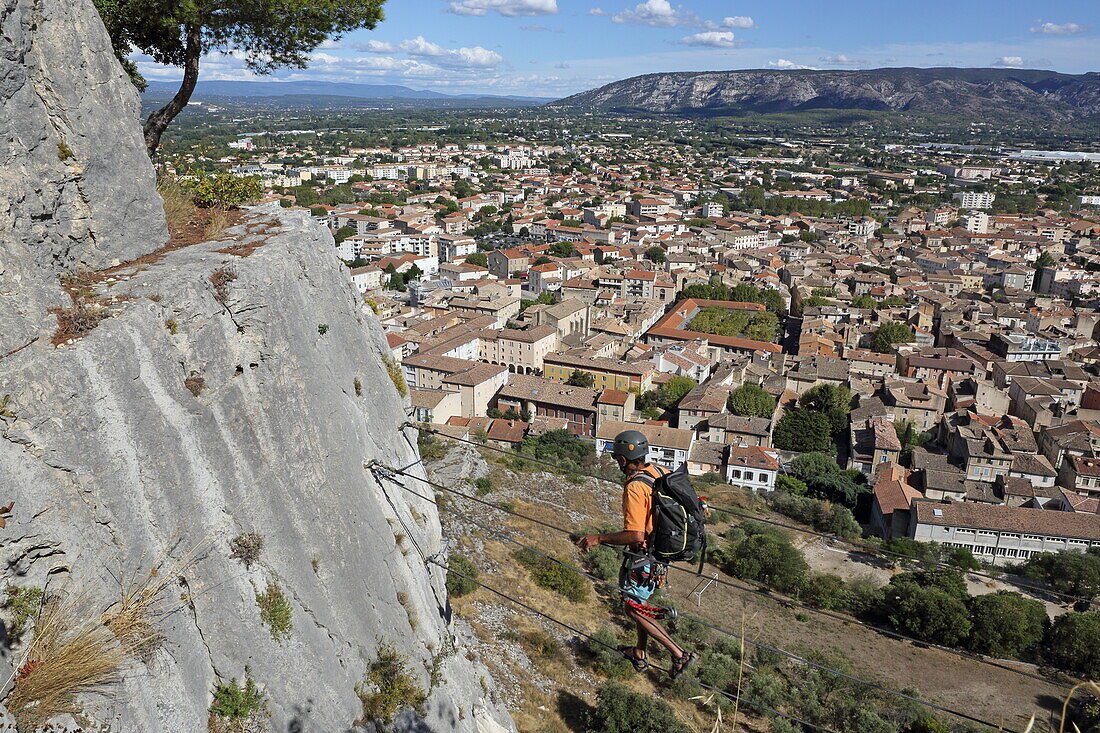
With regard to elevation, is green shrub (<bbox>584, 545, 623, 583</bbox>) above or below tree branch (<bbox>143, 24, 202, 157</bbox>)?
below

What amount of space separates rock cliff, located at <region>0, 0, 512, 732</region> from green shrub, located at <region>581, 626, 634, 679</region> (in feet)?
25.2

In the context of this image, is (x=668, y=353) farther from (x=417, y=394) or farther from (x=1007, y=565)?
(x=1007, y=565)

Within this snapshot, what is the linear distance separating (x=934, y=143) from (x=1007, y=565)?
19451cm

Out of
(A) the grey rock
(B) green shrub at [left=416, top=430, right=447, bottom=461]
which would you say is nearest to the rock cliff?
(A) the grey rock

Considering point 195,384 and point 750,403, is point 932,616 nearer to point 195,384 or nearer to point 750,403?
point 750,403

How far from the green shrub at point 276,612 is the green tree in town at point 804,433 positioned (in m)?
30.8

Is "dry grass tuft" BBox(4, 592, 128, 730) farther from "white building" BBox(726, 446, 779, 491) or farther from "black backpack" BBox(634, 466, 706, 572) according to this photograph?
"white building" BBox(726, 446, 779, 491)

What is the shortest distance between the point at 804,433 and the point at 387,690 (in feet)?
100

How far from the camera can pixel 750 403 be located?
116ft

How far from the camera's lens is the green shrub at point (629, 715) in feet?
39.4

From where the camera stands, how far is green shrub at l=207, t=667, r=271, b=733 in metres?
5.03

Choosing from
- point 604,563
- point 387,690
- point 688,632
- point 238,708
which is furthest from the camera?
point 604,563

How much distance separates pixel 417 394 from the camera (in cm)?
3278

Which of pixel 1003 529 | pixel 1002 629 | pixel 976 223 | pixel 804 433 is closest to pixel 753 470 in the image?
pixel 804 433
